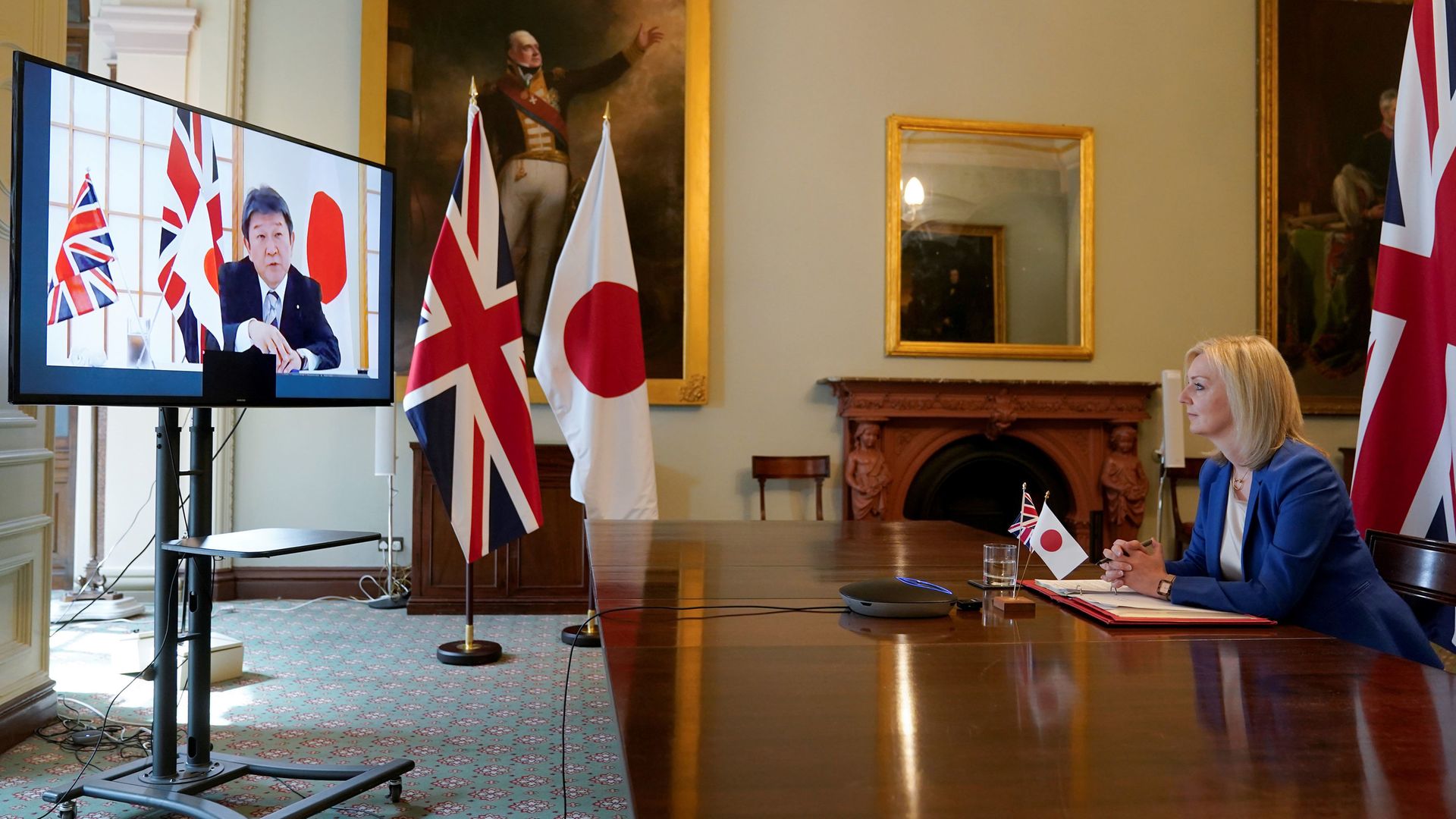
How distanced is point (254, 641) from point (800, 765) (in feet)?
14.7

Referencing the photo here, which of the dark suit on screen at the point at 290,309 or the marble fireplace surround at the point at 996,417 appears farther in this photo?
the marble fireplace surround at the point at 996,417

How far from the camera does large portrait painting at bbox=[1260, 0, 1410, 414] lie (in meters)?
6.64

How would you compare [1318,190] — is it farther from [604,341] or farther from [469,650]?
[469,650]

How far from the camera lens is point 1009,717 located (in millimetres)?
1204

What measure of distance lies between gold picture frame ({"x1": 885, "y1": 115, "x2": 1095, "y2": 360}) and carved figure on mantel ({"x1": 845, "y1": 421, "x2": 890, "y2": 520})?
24.0 inches

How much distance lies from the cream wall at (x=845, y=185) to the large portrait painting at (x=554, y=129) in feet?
0.63

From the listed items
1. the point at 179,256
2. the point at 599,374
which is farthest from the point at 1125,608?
the point at 599,374

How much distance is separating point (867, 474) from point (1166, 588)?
3962mm

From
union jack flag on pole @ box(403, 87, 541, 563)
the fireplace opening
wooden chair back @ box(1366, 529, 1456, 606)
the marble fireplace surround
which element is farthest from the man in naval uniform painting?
wooden chair back @ box(1366, 529, 1456, 606)

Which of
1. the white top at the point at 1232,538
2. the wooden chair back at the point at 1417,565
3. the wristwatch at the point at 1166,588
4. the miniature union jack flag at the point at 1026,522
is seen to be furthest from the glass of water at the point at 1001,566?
the wooden chair back at the point at 1417,565

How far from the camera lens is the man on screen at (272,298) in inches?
114

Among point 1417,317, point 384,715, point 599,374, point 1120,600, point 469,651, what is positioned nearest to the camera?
point 1120,600

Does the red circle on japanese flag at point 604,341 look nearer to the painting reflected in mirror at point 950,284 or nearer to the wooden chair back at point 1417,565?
the painting reflected in mirror at point 950,284

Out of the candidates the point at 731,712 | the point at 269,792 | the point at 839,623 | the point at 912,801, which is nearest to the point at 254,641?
the point at 269,792
